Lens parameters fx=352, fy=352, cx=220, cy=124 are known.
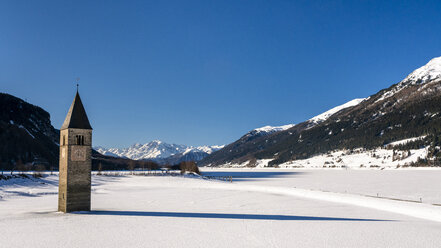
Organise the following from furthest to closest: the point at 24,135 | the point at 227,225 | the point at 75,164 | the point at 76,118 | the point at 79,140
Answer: the point at 24,135 → the point at 76,118 → the point at 79,140 → the point at 75,164 → the point at 227,225

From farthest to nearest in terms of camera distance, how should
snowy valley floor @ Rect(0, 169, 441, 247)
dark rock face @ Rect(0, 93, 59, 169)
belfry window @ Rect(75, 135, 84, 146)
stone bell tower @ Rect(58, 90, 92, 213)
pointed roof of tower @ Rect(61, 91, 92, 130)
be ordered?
dark rock face @ Rect(0, 93, 59, 169) → pointed roof of tower @ Rect(61, 91, 92, 130) → belfry window @ Rect(75, 135, 84, 146) → stone bell tower @ Rect(58, 90, 92, 213) → snowy valley floor @ Rect(0, 169, 441, 247)

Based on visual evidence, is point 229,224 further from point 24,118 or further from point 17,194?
point 24,118

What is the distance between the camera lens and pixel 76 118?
104 ft

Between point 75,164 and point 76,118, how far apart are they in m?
4.21

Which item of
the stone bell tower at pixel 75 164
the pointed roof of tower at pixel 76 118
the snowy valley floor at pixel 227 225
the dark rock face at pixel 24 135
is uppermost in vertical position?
the dark rock face at pixel 24 135

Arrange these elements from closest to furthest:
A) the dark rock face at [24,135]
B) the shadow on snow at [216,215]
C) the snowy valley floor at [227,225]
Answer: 1. the snowy valley floor at [227,225]
2. the shadow on snow at [216,215]
3. the dark rock face at [24,135]

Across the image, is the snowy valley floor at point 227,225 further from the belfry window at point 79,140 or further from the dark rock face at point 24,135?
the dark rock face at point 24,135

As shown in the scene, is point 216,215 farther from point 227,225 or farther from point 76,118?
point 76,118

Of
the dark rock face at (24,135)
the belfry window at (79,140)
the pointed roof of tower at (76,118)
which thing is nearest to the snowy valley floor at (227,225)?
the belfry window at (79,140)

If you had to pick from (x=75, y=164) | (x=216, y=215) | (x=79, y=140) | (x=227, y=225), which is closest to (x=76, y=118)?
(x=79, y=140)

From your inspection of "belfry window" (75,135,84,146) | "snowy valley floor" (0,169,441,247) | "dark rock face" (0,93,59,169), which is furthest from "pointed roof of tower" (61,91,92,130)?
"dark rock face" (0,93,59,169)

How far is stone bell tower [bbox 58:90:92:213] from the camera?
29.8 m

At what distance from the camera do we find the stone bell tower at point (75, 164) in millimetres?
29766

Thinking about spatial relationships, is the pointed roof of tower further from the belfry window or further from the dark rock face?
the dark rock face
